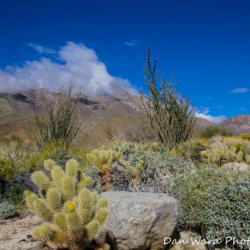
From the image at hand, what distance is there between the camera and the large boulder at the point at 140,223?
2518 millimetres

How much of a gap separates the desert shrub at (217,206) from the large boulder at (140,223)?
400 mm

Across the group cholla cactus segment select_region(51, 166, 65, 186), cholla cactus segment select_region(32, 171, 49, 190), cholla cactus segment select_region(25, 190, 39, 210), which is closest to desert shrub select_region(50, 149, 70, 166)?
cholla cactus segment select_region(32, 171, 49, 190)

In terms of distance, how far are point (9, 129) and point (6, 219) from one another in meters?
47.4

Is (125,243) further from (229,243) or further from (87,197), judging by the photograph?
(229,243)

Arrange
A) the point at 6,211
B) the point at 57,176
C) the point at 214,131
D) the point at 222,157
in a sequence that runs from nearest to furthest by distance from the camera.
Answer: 1. the point at 57,176
2. the point at 6,211
3. the point at 222,157
4. the point at 214,131

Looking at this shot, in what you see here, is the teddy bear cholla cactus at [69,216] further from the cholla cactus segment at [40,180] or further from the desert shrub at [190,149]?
the desert shrub at [190,149]

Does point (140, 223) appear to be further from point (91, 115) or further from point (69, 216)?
point (91, 115)

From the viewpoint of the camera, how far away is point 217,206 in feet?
8.98

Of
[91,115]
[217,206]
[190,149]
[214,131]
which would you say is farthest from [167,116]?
[91,115]

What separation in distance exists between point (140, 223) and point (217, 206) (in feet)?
3.46

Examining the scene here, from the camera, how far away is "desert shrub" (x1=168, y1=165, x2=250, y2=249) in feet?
8.25

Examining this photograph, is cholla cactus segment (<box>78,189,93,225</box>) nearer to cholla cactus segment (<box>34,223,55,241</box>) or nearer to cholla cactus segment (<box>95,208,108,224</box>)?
cholla cactus segment (<box>95,208,108,224</box>)

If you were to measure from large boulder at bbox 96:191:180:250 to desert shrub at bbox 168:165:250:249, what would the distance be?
40 centimetres

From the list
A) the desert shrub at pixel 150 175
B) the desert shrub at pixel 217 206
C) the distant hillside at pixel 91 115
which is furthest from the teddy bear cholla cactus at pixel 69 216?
the distant hillside at pixel 91 115
